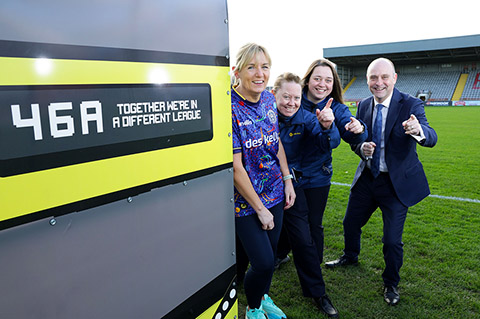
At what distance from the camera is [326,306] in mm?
2854

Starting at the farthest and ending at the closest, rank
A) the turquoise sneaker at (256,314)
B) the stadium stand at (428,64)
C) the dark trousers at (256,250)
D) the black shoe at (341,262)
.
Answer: the stadium stand at (428,64)
the black shoe at (341,262)
the turquoise sneaker at (256,314)
the dark trousers at (256,250)

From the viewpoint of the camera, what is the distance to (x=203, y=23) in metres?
1.54

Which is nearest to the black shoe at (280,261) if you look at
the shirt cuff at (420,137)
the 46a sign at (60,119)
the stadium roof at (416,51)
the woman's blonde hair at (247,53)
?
the shirt cuff at (420,137)

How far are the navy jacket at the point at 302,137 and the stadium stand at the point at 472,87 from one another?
147ft

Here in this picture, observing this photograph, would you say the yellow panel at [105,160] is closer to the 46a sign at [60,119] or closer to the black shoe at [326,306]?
the 46a sign at [60,119]

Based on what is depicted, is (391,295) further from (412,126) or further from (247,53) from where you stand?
(247,53)

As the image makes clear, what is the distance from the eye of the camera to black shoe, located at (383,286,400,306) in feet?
9.78

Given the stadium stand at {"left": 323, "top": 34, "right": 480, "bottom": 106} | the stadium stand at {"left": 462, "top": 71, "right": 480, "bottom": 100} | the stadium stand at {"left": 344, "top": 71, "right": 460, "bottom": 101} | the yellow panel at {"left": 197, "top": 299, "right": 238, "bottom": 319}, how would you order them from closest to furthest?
the yellow panel at {"left": 197, "top": 299, "right": 238, "bottom": 319}
the stadium stand at {"left": 323, "top": 34, "right": 480, "bottom": 106}
the stadium stand at {"left": 462, "top": 71, "right": 480, "bottom": 100}
the stadium stand at {"left": 344, "top": 71, "right": 460, "bottom": 101}

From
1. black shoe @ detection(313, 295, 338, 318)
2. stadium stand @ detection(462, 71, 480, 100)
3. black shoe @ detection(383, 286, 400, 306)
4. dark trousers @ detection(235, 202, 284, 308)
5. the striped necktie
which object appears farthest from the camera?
Answer: stadium stand @ detection(462, 71, 480, 100)

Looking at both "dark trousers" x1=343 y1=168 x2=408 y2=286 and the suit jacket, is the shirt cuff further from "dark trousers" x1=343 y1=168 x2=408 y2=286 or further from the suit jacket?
"dark trousers" x1=343 y1=168 x2=408 y2=286

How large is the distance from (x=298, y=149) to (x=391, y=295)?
1507 mm

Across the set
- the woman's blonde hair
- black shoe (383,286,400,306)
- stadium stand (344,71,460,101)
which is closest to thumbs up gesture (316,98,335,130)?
the woman's blonde hair

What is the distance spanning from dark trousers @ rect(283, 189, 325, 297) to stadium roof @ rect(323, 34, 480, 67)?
143ft

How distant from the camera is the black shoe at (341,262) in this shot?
365cm
